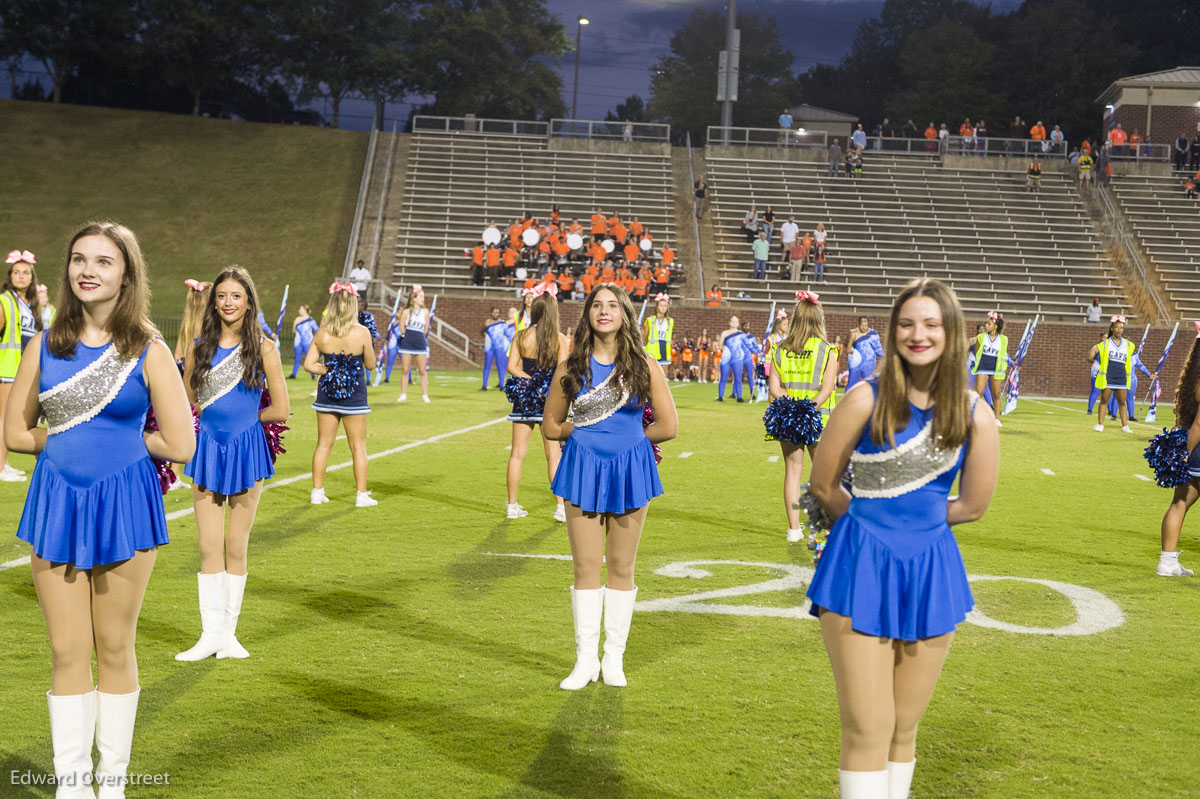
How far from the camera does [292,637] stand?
565 centimetres

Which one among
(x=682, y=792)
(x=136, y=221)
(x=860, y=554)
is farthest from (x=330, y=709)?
(x=136, y=221)

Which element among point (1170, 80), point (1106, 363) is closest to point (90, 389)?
point (1106, 363)

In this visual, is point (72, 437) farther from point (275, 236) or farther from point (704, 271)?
point (275, 236)

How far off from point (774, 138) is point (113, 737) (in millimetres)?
38499

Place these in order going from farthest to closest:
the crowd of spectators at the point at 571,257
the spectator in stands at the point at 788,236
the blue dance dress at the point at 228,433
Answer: the spectator in stands at the point at 788,236, the crowd of spectators at the point at 571,257, the blue dance dress at the point at 228,433

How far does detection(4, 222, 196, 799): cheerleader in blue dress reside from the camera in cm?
335

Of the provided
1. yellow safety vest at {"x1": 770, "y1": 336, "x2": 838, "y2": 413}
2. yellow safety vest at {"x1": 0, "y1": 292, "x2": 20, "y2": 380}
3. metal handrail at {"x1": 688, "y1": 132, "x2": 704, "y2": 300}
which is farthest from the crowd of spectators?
yellow safety vest at {"x1": 770, "y1": 336, "x2": 838, "y2": 413}

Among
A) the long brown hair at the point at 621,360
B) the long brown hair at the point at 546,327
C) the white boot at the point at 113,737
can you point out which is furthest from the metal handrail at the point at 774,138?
the white boot at the point at 113,737

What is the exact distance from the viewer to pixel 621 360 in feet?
16.8

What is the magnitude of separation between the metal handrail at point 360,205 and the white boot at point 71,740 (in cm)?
2936

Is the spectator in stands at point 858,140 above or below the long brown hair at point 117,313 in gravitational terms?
above

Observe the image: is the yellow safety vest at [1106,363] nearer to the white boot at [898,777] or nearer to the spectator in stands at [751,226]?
the white boot at [898,777]

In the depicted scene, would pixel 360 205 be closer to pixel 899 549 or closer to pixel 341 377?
pixel 341 377

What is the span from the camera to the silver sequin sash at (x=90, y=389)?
3.36 metres
